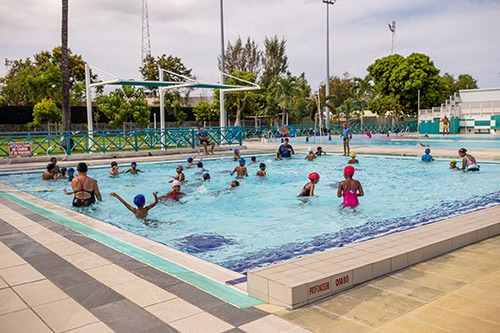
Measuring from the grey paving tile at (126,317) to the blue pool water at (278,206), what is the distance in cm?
277

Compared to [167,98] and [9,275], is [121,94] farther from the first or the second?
[9,275]

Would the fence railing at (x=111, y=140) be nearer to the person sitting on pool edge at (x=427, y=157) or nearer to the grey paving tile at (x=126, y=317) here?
the person sitting on pool edge at (x=427, y=157)

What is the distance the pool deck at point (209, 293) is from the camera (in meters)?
3.99

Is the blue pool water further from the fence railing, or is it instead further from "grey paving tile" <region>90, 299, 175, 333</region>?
the fence railing

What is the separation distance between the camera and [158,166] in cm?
2136

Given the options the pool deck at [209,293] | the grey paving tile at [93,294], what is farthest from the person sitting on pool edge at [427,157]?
the grey paving tile at [93,294]

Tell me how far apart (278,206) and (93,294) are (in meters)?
8.31

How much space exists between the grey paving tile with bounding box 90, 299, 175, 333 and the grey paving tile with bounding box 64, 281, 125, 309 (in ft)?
0.40

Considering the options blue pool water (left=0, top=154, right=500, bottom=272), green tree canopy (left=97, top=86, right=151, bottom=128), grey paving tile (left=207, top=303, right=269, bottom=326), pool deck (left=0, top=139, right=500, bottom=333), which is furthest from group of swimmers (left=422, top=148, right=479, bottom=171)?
green tree canopy (left=97, top=86, right=151, bottom=128)

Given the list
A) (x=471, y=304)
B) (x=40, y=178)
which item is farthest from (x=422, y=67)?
(x=471, y=304)

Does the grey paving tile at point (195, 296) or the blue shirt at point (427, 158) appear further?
the blue shirt at point (427, 158)

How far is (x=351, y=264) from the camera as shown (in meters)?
5.03

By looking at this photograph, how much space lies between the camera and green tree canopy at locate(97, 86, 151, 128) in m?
37.2

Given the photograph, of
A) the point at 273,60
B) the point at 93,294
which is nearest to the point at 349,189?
the point at 93,294
